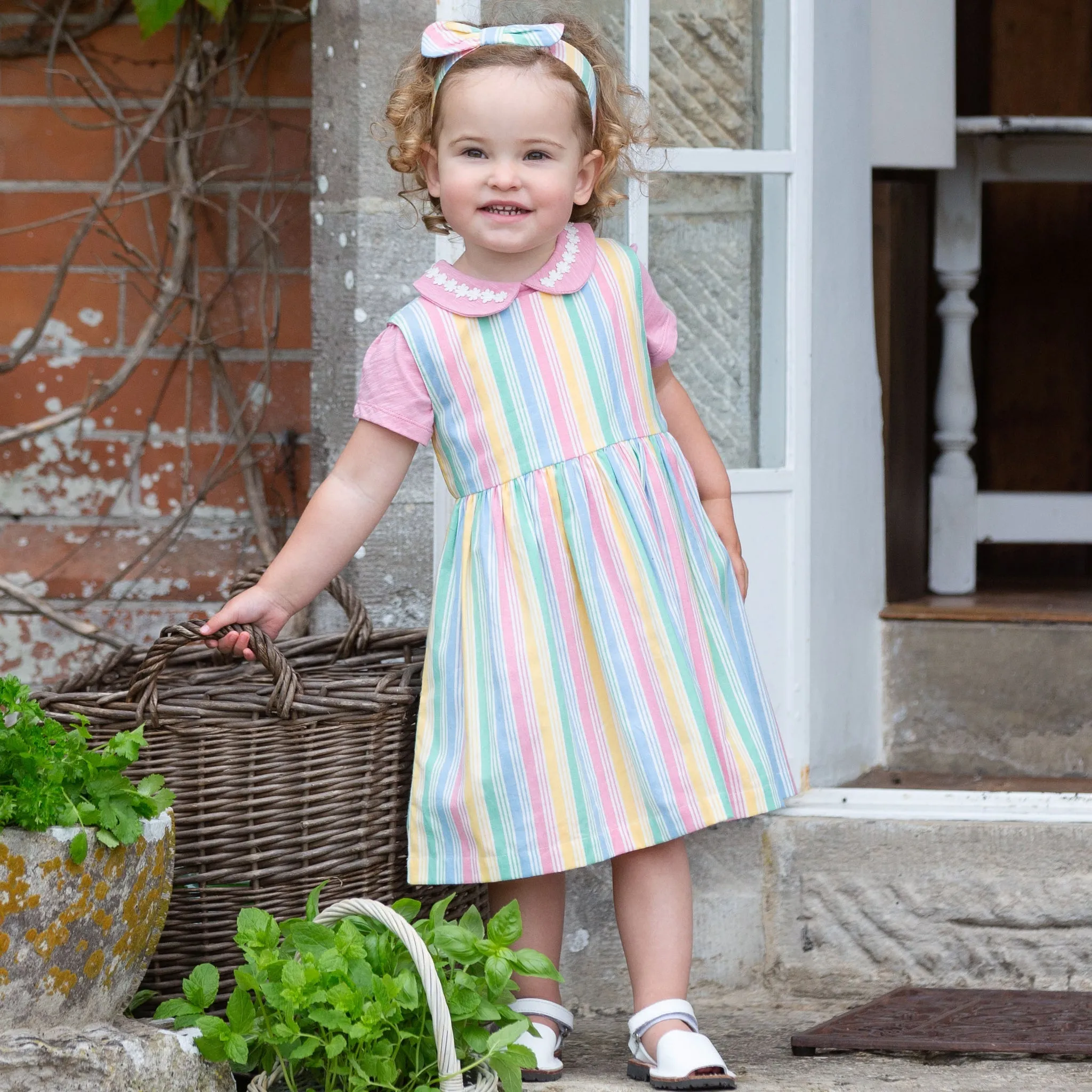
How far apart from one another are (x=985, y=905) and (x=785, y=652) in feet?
1.68

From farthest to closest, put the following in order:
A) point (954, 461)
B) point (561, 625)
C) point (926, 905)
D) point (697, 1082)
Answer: point (954, 461) < point (926, 905) < point (561, 625) < point (697, 1082)

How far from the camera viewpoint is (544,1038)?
1.89 metres

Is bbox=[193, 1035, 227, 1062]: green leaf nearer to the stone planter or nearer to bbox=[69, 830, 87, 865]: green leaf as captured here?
the stone planter

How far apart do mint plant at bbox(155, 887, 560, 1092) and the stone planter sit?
4.0 inches

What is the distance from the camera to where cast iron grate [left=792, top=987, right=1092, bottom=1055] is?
2.00m

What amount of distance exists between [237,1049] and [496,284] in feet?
3.34

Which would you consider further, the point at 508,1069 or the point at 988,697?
the point at 988,697

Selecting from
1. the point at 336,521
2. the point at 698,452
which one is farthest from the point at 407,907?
the point at 698,452

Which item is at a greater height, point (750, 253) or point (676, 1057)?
point (750, 253)

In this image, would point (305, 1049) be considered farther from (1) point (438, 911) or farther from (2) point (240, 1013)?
(1) point (438, 911)

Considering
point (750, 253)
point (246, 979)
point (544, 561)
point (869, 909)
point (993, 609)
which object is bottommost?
point (869, 909)

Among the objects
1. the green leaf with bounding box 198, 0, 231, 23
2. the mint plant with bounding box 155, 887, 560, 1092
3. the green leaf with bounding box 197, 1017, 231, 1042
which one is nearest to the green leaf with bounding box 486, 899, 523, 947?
the mint plant with bounding box 155, 887, 560, 1092

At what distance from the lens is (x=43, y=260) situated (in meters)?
2.96

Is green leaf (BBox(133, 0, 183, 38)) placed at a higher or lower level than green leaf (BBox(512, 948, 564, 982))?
higher
